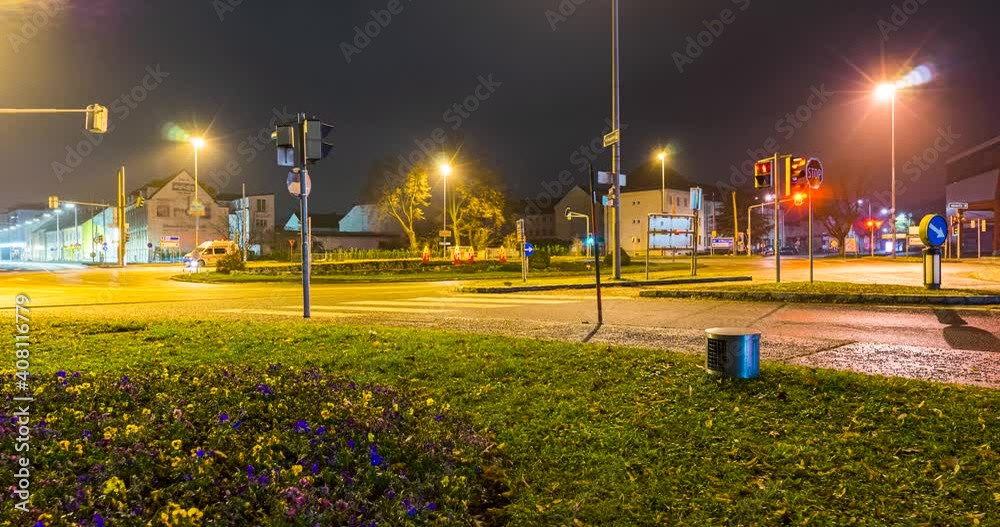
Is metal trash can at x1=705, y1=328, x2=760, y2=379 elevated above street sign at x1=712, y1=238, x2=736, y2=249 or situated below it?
below

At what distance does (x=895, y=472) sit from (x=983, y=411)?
1333mm

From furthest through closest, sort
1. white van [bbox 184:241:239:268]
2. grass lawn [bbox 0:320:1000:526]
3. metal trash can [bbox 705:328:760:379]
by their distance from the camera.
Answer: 1. white van [bbox 184:241:239:268]
2. metal trash can [bbox 705:328:760:379]
3. grass lawn [bbox 0:320:1000:526]

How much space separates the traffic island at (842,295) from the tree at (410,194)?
41.9 m

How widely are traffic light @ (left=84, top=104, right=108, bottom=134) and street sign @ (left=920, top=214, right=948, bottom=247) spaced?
23.2 m

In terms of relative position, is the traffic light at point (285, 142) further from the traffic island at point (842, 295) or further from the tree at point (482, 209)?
the tree at point (482, 209)

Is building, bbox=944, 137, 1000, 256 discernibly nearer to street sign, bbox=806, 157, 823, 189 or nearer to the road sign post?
street sign, bbox=806, 157, 823, 189

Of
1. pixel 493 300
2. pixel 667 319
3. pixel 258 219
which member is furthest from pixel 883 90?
pixel 258 219

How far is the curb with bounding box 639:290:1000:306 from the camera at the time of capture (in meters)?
12.6

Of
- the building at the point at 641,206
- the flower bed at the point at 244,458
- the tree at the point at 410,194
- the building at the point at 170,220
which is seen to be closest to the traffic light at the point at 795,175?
the flower bed at the point at 244,458

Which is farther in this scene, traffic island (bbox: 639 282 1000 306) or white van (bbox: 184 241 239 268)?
white van (bbox: 184 241 239 268)

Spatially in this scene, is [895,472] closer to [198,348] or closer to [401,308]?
[198,348]

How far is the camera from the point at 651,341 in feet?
27.8

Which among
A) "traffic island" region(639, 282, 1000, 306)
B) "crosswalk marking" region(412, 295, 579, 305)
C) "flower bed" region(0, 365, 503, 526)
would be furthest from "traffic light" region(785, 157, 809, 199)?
"flower bed" region(0, 365, 503, 526)

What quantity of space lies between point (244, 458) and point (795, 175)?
17708 mm
